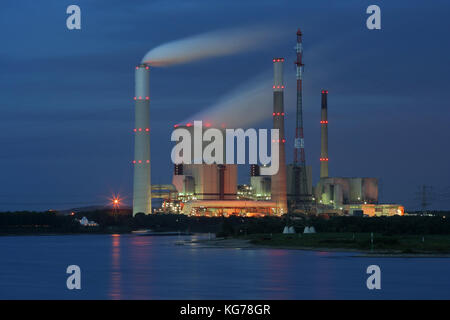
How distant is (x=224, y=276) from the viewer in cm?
5947

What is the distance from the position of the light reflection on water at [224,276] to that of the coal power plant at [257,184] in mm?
87607

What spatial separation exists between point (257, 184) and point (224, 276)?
5142 inches

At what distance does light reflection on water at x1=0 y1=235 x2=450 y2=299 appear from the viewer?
1918 inches

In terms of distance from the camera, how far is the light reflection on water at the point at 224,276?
160 ft

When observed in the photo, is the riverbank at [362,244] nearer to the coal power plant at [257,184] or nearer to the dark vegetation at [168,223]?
the dark vegetation at [168,223]

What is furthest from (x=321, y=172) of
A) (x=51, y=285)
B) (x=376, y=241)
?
(x=51, y=285)

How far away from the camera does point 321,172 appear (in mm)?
183125

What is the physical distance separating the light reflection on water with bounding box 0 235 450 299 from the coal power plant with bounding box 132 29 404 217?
87.6 meters

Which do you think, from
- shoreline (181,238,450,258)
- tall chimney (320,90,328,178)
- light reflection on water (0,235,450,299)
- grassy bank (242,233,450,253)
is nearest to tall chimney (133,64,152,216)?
tall chimney (320,90,328,178)

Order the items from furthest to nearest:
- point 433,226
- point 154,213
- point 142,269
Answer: point 154,213, point 433,226, point 142,269

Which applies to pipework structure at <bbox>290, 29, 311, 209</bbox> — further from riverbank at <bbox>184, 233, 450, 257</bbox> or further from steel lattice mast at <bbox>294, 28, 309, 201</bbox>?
riverbank at <bbox>184, 233, 450, 257</bbox>
